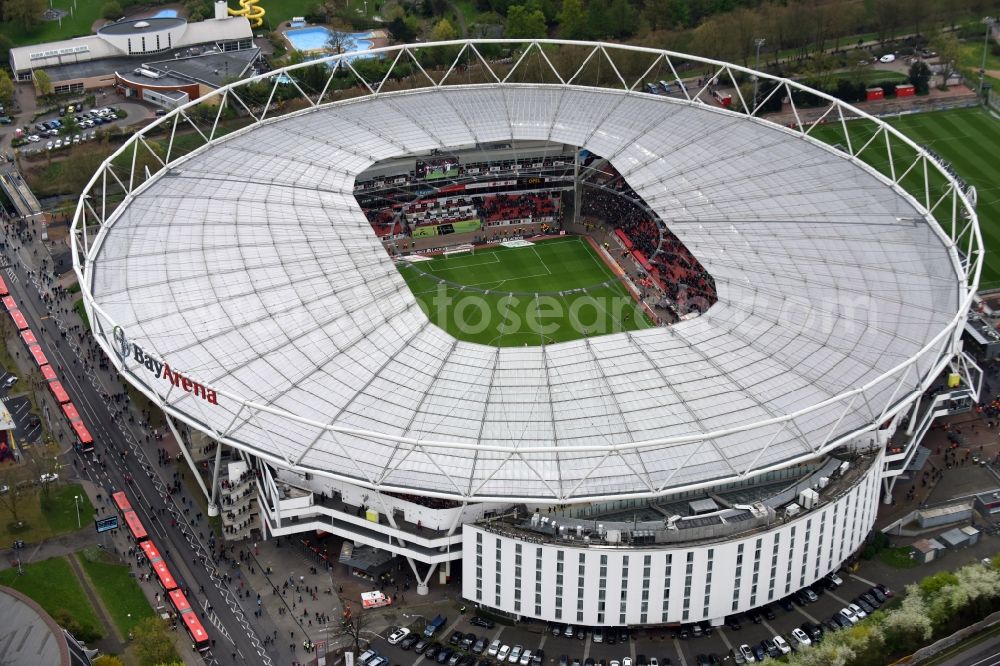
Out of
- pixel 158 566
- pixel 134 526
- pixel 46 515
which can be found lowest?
pixel 158 566

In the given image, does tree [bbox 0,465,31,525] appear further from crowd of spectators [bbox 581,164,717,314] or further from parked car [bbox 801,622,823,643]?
parked car [bbox 801,622,823,643]

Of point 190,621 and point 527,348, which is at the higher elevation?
point 527,348

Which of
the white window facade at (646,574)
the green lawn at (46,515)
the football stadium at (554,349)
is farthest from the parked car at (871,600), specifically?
the green lawn at (46,515)

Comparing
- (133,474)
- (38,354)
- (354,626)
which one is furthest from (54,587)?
(38,354)

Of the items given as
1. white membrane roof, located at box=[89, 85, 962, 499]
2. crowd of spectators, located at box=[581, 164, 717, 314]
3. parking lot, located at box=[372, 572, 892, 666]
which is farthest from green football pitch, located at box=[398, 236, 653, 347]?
parking lot, located at box=[372, 572, 892, 666]

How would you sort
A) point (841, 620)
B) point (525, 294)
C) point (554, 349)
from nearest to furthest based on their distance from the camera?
point (841, 620) → point (554, 349) → point (525, 294)

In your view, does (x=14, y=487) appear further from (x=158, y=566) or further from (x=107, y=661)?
(x=107, y=661)
